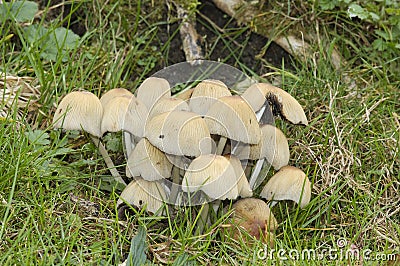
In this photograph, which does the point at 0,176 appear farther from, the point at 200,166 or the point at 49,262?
the point at 200,166

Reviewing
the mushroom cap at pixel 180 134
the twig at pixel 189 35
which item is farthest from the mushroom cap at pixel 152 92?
the twig at pixel 189 35

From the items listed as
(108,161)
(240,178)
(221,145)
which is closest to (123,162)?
(108,161)

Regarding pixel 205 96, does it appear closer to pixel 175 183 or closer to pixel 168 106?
pixel 168 106

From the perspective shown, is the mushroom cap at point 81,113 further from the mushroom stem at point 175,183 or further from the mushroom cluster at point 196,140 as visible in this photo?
the mushroom stem at point 175,183

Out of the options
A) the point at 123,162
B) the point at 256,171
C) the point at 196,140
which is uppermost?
the point at 196,140

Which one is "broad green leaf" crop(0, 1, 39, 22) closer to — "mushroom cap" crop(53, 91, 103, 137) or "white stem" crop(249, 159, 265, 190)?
"mushroom cap" crop(53, 91, 103, 137)
